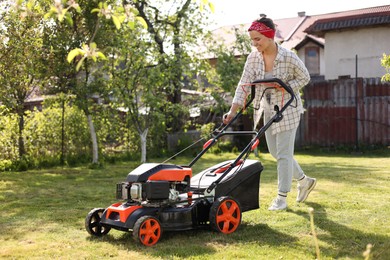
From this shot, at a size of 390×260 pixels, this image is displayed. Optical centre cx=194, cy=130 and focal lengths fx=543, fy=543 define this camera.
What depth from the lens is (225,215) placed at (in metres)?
3.97

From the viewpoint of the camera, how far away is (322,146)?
14.0 meters

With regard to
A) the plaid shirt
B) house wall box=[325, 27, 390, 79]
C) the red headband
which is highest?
house wall box=[325, 27, 390, 79]

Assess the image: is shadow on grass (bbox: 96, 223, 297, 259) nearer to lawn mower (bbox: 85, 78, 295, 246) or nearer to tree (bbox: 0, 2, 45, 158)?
lawn mower (bbox: 85, 78, 295, 246)

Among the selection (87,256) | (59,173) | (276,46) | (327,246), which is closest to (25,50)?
(59,173)

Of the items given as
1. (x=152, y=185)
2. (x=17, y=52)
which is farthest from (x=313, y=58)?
(x=152, y=185)

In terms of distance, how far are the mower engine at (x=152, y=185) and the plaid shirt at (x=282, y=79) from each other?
1235 millimetres

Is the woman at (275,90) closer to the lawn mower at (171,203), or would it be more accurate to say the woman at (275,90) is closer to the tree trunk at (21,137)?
the lawn mower at (171,203)

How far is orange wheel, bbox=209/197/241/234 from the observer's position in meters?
3.88

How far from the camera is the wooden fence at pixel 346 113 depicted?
43.4 feet

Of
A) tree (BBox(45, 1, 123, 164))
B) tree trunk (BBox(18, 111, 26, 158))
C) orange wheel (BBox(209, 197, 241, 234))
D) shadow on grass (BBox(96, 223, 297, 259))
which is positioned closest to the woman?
shadow on grass (BBox(96, 223, 297, 259))

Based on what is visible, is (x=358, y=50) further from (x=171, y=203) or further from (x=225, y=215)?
(x=171, y=203)

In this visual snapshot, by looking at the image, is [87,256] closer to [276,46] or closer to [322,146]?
[276,46]

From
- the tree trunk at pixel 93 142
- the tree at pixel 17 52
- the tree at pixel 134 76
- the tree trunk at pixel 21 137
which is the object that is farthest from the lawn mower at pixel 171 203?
the tree trunk at pixel 21 137

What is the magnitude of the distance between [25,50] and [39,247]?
5.49 metres
